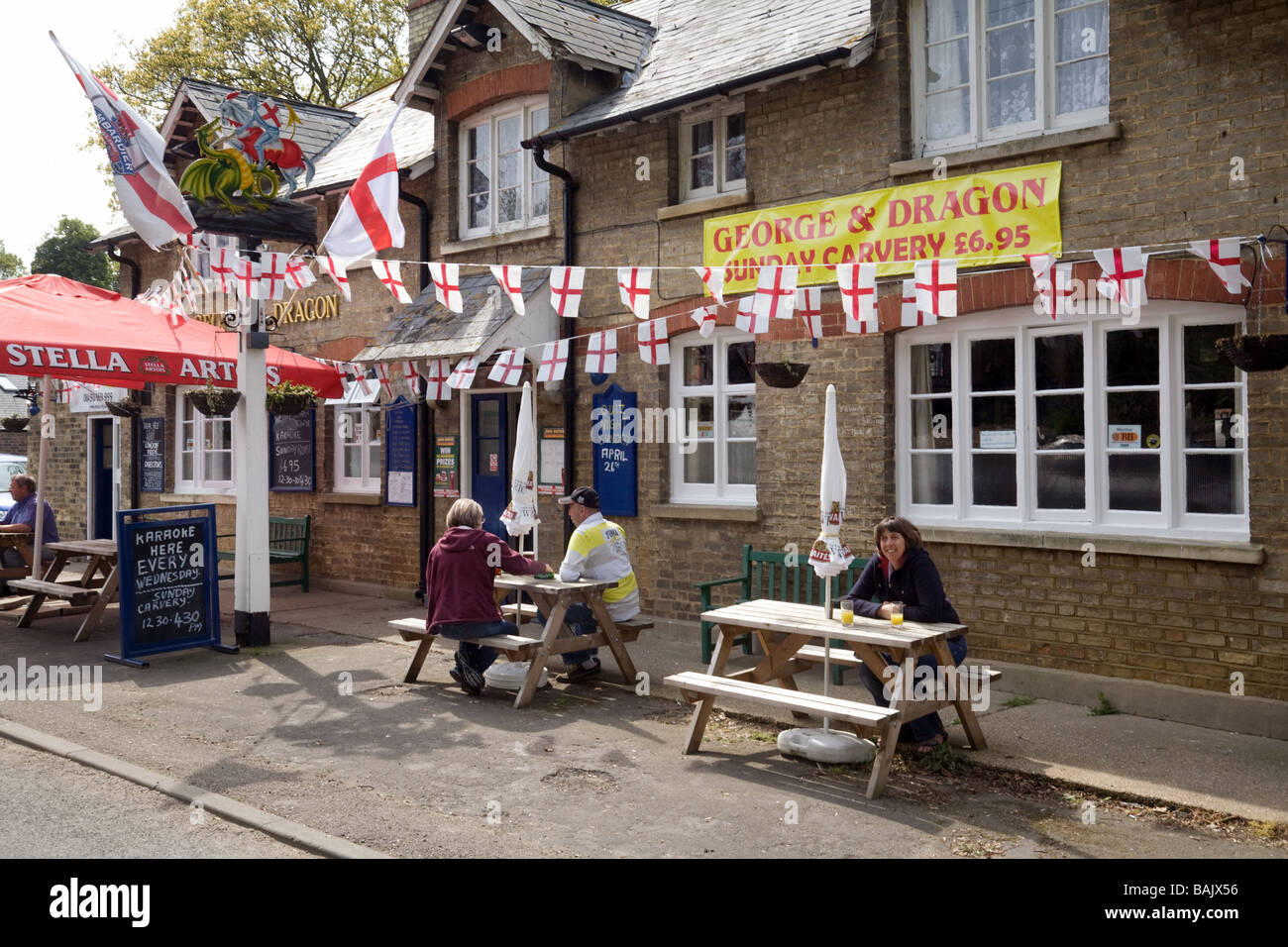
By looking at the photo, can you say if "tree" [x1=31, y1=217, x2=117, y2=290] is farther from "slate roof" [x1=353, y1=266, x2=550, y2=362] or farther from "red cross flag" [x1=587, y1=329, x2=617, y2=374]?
"red cross flag" [x1=587, y1=329, x2=617, y2=374]

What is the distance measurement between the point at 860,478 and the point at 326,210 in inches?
333

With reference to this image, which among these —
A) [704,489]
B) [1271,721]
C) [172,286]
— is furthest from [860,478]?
[172,286]

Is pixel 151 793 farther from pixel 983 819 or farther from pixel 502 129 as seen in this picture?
pixel 502 129

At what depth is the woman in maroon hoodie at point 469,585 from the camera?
8242mm

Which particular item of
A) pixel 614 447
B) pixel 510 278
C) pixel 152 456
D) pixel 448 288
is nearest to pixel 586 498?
pixel 510 278

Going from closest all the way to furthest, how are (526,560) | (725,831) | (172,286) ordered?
(725,831) < (526,560) < (172,286)

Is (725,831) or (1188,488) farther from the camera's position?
(1188,488)

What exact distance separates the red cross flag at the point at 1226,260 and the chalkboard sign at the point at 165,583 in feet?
26.3

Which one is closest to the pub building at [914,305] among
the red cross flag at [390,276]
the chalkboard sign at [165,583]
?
the red cross flag at [390,276]

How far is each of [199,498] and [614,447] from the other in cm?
864

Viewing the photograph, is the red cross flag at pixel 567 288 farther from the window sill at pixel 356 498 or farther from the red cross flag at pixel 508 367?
the window sill at pixel 356 498

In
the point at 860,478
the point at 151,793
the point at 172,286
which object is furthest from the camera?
the point at 172,286

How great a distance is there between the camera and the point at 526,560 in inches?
333

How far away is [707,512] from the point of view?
10.4 m
